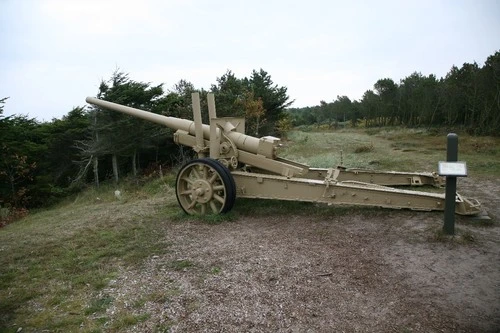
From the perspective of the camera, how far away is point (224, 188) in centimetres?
553

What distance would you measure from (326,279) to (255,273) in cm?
73

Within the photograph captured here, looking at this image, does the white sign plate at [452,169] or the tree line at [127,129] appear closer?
the white sign plate at [452,169]

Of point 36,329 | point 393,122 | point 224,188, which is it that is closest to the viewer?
point 36,329

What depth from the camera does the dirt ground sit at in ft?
9.37

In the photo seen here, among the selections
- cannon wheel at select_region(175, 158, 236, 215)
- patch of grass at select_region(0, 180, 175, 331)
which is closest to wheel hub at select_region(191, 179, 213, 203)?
cannon wheel at select_region(175, 158, 236, 215)

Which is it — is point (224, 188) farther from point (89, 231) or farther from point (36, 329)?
point (36, 329)

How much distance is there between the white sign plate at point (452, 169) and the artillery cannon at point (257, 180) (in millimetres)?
885

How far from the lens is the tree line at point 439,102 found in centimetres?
1906

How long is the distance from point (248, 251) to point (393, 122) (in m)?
34.4

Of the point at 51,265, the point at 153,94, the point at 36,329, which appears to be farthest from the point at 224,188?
the point at 153,94

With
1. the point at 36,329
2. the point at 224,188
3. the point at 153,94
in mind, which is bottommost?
the point at 36,329

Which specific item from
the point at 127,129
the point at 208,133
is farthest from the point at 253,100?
the point at 208,133

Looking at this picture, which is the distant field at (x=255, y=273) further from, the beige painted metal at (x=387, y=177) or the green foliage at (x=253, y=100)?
the green foliage at (x=253, y=100)

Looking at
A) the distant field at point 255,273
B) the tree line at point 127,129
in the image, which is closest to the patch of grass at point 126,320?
the distant field at point 255,273
